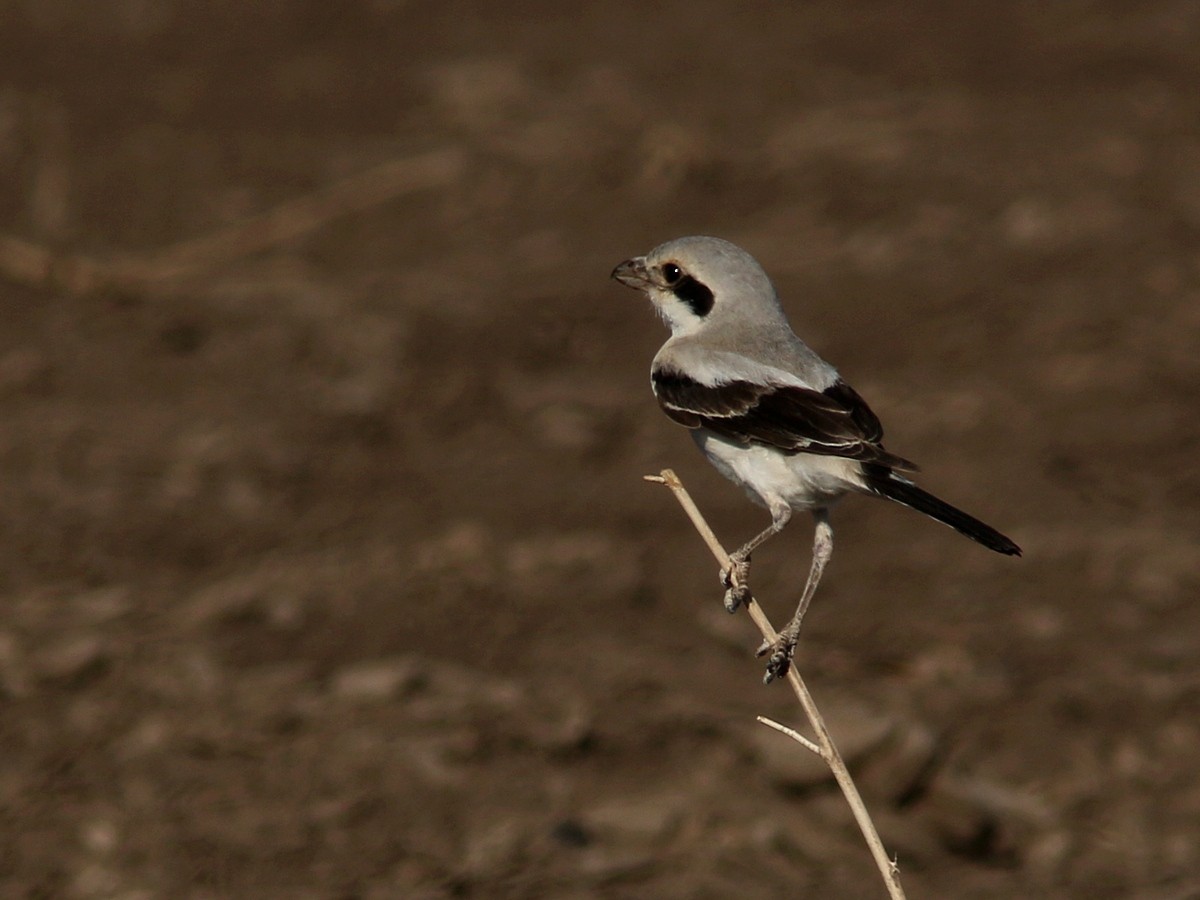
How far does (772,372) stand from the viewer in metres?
5.02

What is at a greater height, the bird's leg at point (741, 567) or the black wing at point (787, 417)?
the black wing at point (787, 417)

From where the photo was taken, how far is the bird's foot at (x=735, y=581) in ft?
14.9

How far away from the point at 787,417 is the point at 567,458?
18.2 ft

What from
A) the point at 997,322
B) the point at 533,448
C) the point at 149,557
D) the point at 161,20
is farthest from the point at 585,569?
the point at 161,20

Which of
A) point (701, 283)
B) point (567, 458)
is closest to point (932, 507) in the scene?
point (701, 283)

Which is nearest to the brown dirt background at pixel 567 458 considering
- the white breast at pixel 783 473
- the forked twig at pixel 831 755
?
the white breast at pixel 783 473

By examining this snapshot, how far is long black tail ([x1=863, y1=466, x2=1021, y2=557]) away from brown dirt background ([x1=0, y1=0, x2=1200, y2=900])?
287 centimetres

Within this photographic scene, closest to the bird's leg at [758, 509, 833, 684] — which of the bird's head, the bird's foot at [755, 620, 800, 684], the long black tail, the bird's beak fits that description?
the bird's foot at [755, 620, 800, 684]

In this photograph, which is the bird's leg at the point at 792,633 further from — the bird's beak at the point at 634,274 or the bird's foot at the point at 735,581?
the bird's beak at the point at 634,274

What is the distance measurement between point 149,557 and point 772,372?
17.1 ft

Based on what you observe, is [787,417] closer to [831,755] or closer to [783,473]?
[783,473]

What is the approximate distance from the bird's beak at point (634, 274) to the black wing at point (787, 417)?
1.43ft

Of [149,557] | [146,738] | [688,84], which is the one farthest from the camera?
[688,84]

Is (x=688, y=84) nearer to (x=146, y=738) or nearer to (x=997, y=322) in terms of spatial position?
(x=997, y=322)
